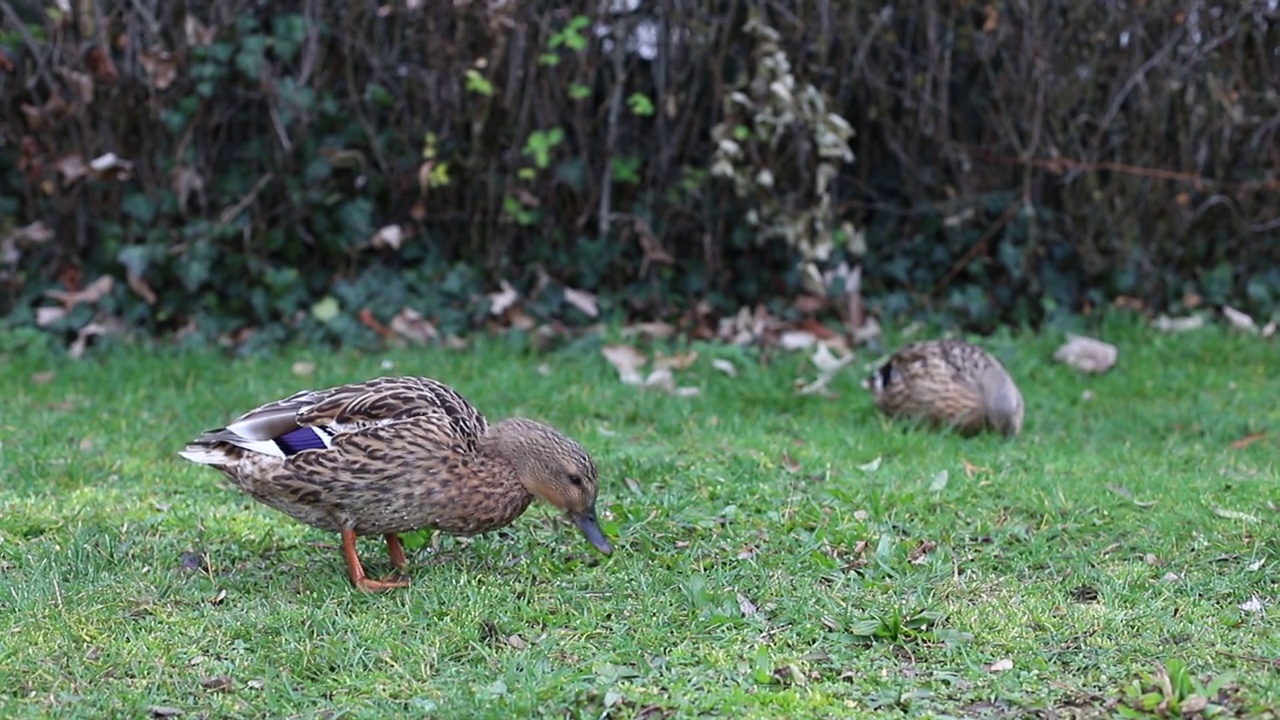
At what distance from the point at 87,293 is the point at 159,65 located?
1.54 metres

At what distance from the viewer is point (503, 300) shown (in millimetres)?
9484

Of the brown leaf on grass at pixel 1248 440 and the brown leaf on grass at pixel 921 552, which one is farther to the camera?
the brown leaf on grass at pixel 1248 440

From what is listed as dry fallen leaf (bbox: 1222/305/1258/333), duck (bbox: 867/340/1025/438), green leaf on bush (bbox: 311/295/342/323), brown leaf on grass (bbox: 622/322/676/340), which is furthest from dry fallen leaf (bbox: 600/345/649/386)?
dry fallen leaf (bbox: 1222/305/1258/333)

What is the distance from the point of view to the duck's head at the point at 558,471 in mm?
4988

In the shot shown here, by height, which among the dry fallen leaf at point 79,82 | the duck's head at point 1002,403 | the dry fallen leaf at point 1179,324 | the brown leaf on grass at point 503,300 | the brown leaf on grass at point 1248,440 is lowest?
the brown leaf on grass at point 503,300

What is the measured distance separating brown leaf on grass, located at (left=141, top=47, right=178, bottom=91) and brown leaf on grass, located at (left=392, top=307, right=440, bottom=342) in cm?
201

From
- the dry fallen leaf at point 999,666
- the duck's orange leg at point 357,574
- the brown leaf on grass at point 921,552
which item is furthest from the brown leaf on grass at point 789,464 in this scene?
the dry fallen leaf at point 999,666

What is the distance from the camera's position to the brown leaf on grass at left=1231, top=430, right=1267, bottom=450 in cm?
721

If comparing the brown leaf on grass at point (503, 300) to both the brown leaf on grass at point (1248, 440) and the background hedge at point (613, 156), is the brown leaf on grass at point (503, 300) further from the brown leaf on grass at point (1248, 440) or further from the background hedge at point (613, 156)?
the brown leaf on grass at point (1248, 440)

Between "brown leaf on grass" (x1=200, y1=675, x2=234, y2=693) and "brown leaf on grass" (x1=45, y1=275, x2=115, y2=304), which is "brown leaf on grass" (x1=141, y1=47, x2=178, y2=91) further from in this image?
"brown leaf on grass" (x1=200, y1=675, x2=234, y2=693)

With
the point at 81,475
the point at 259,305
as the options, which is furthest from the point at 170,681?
the point at 259,305

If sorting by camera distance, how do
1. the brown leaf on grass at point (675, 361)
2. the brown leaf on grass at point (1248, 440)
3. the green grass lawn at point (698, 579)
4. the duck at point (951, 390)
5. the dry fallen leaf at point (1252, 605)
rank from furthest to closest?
the brown leaf on grass at point (675, 361) → the duck at point (951, 390) → the brown leaf on grass at point (1248, 440) → the dry fallen leaf at point (1252, 605) → the green grass lawn at point (698, 579)

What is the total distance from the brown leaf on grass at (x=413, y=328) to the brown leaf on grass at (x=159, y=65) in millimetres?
2014

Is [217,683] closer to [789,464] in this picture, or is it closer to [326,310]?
[789,464]
